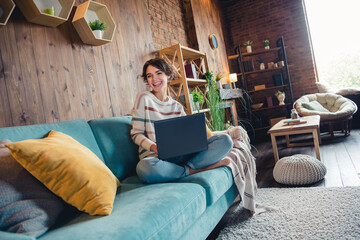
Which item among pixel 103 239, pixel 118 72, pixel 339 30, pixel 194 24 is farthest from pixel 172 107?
pixel 339 30

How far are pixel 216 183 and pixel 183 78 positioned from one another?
1.88 m

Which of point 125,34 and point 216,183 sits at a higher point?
point 125,34

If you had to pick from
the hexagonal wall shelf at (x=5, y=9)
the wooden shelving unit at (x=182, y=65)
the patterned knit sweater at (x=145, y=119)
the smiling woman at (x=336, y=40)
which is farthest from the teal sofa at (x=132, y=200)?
the smiling woman at (x=336, y=40)

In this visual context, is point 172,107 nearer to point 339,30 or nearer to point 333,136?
point 333,136

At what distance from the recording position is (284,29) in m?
5.59

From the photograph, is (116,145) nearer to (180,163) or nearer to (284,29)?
(180,163)

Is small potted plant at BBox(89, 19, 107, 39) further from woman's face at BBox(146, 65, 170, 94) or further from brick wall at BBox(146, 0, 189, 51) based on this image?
brick wall at BBox(146, 0, 189, 51)

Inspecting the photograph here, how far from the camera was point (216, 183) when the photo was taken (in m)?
1.49

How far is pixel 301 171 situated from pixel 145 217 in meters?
1.74

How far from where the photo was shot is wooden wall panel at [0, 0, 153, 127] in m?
1.66

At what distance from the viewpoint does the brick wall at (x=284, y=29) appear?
18.0 feet

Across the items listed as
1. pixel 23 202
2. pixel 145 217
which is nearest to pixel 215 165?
pixel 145 217

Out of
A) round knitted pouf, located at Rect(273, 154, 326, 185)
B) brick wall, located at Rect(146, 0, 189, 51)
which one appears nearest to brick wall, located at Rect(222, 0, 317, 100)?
brick wall, located at Rect(146, 0, 189, 51)

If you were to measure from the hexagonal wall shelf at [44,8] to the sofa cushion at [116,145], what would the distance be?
74 cm
